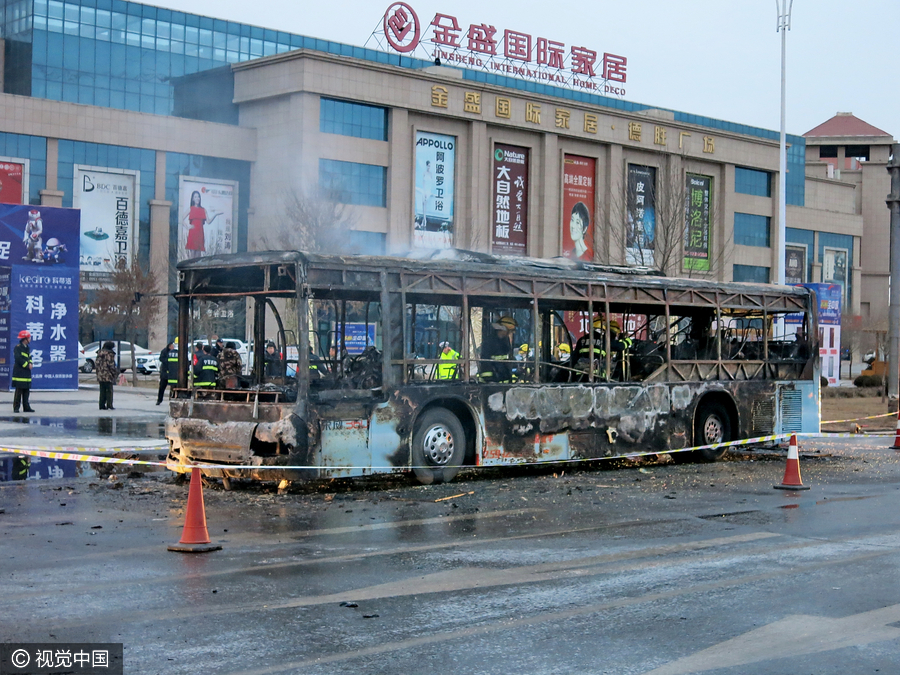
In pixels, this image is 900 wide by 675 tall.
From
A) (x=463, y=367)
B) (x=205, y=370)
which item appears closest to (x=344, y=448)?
(x=463, y=367)

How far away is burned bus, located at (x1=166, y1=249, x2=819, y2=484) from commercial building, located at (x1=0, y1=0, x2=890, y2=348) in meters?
28.0

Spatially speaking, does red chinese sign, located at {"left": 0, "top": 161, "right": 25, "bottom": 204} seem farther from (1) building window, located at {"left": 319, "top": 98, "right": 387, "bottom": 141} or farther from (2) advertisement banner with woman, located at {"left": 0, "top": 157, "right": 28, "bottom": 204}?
(1) building window, located at {"left": 319, "top": 98, "right": 387, "bottom": 141}

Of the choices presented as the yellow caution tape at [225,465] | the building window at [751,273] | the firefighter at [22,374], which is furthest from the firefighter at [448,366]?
the building window at [751,273]

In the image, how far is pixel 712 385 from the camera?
1811cm

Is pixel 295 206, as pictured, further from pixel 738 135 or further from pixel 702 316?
pixel 738 135

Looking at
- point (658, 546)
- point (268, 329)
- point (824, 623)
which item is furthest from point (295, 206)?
point (824, 623)

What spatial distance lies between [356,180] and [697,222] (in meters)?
24.4

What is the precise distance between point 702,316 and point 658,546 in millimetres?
9270

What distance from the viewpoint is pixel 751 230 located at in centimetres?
7431

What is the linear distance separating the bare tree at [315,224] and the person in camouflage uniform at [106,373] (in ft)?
45.5

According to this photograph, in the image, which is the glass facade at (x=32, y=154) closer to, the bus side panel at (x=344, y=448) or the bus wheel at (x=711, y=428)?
the bus wheel at (x=711, y=428)

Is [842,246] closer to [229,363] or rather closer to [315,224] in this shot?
[315,224]

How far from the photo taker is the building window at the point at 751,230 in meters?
73.1

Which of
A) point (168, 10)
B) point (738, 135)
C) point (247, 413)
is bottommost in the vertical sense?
point (247, 413)
